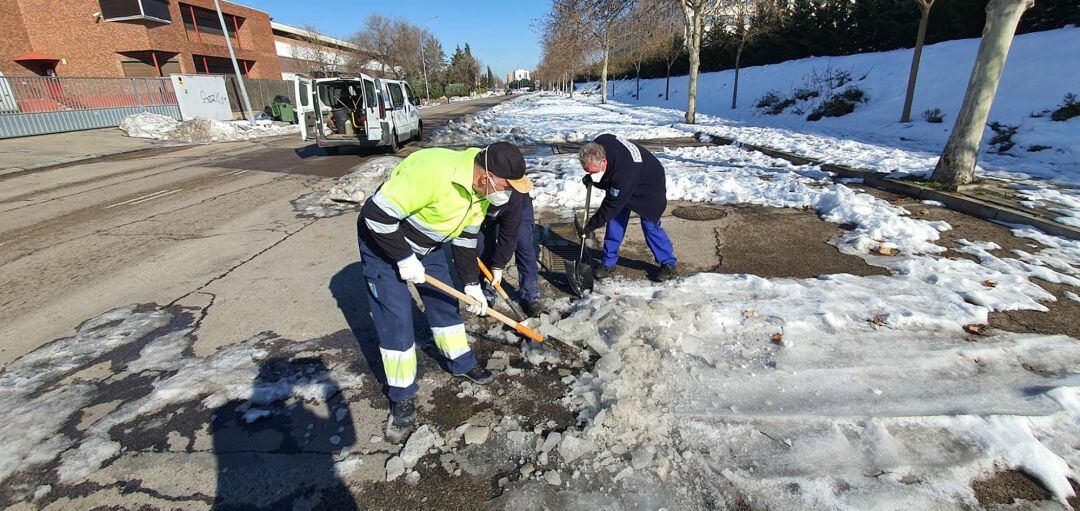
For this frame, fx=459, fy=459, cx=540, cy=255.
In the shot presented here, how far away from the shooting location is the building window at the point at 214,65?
30325 mm

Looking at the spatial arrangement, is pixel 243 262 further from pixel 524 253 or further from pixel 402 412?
pixel 402 412

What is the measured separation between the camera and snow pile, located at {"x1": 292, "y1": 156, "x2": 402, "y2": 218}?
6984mm

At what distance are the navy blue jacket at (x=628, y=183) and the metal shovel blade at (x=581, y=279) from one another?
0.40m

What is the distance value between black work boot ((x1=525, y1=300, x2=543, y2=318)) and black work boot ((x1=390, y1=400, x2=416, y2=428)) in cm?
141

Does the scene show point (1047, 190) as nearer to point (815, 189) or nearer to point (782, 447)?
point (815, 189)

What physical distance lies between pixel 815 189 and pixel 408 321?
657cm

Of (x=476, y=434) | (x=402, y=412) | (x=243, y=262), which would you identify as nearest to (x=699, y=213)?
(x=476, y=434)

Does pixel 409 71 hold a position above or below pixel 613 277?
above

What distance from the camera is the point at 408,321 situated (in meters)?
2.62

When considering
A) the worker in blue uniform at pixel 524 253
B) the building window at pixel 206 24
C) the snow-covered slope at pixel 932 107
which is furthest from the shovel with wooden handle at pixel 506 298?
the building window at pixel 206 24

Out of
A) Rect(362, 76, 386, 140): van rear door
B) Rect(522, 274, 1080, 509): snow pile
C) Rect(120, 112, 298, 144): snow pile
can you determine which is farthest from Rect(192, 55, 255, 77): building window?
Rect(522, 274, 1080, 509): snow pile

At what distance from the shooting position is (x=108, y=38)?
24891mm

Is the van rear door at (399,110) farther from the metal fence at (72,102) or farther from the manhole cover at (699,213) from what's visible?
the metal fence at (72,102)

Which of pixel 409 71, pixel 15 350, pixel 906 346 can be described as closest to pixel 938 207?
pixel 906 346
